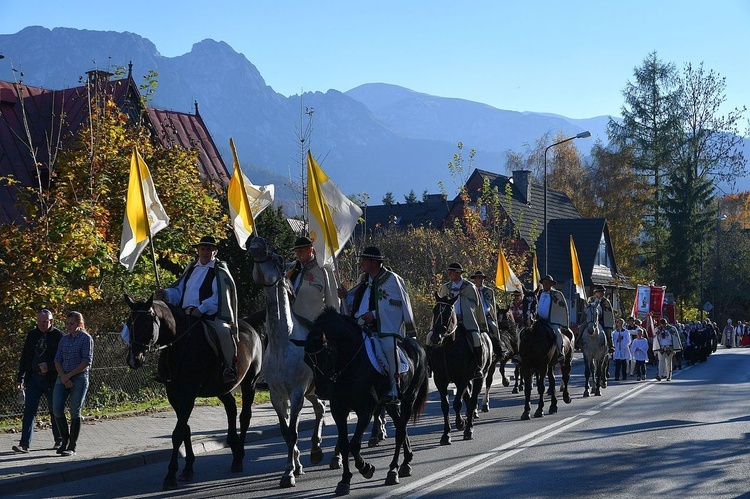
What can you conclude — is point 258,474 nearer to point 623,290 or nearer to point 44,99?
point 44,99

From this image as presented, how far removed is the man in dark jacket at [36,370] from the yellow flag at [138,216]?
4.44ft

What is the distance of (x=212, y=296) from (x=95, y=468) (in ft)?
8.26

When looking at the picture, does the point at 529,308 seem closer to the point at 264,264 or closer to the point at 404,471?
the point at 404,471

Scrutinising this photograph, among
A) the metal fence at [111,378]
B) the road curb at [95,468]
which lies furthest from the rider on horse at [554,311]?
the metal fence at [111,378]

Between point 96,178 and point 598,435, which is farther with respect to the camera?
point 96,178

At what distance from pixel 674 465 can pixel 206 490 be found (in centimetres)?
553

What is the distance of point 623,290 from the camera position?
69.6m

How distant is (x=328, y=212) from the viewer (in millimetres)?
14656

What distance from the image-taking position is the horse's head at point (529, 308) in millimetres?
18250

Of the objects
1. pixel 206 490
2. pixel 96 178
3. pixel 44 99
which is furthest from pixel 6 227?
pixel 44 99

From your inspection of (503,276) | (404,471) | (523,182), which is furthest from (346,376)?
(523,182)

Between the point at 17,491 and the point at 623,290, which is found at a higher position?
the point at 623,290

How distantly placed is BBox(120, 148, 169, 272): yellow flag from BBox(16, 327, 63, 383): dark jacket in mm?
1372

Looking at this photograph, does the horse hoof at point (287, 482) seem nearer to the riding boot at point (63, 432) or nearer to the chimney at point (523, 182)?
the riding boot at point (63, 432)
